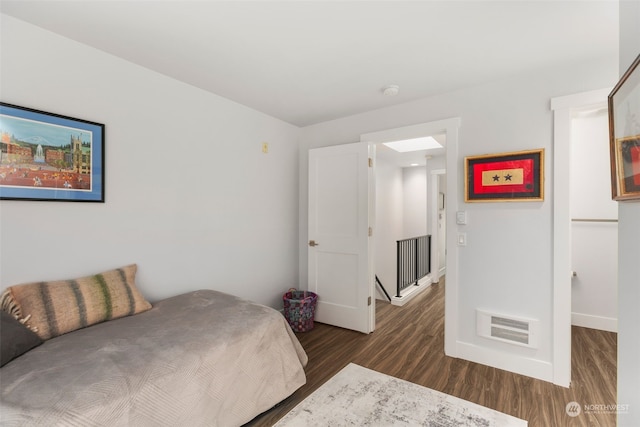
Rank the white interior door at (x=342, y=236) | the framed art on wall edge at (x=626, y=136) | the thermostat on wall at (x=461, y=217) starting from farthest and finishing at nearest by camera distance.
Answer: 1. the white interior door at (x=342, y=236)
2. the thermostat on wall at (x=461, y=217)
3. the framed art on wall edge at (x=626, y=136)

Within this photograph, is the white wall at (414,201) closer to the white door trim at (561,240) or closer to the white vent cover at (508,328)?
the white vent cover at (508,328)

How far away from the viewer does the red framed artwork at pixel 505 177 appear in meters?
2.19

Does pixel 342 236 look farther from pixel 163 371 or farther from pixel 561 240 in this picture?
pixel 163 371

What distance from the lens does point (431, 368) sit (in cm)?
239

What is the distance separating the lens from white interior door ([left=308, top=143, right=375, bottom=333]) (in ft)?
10.1

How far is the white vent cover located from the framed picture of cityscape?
3138 millimetres

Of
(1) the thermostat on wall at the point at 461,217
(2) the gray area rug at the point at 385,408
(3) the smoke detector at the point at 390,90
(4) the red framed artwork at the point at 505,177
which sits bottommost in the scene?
(2) the gray area rug at the point at 385,408

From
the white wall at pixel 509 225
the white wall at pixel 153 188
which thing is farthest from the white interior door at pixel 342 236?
the white wall at pixel 509 225

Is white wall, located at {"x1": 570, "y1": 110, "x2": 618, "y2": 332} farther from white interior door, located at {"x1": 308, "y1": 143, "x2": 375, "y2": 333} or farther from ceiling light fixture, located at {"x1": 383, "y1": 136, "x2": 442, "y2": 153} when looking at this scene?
white interior door, located at {"x1": 308, "y1": 143, "x2": 375, "y2": 333}

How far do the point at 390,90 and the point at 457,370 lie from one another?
2.47 metres

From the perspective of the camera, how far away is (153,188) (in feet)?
7.43

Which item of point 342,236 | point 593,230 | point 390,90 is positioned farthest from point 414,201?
point 390,90

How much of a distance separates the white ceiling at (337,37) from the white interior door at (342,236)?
93 cm

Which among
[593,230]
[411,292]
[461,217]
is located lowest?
[411,292]
